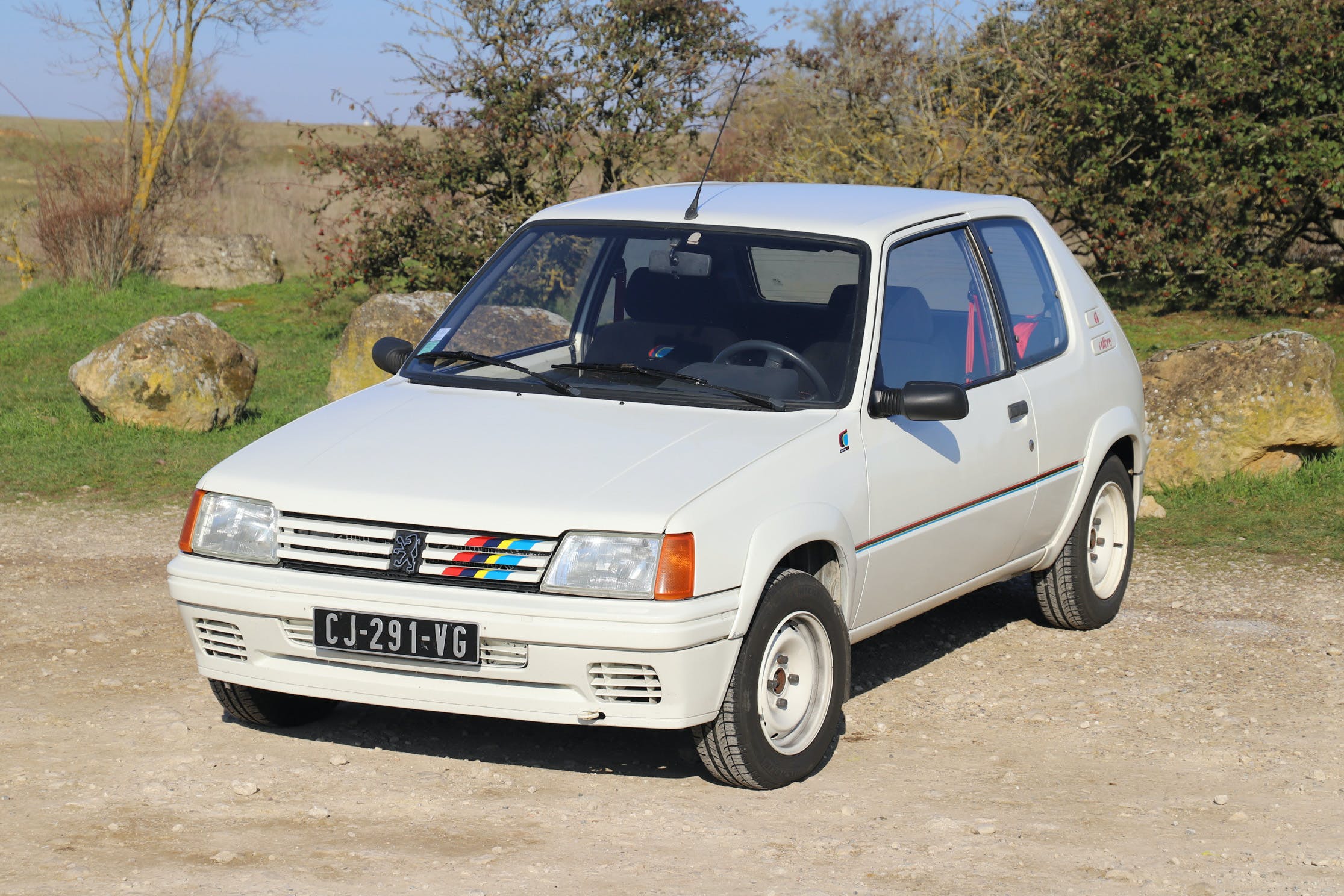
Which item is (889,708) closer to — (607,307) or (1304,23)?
(607,307)

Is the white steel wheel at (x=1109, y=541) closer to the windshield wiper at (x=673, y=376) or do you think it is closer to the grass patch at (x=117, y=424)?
the windshield wiper at (x=673, y=376)

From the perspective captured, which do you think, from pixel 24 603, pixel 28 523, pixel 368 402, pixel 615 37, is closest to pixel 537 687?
pixel 368 402

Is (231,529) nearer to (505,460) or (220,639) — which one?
(220,639)

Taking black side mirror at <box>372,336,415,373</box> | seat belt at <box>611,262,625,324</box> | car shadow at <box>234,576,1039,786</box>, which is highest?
seat belt at <box>611,262,625,324</box>

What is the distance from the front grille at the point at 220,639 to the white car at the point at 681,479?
17 millimetres

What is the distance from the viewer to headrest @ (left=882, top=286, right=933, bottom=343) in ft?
17.7

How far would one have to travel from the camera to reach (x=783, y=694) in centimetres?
479

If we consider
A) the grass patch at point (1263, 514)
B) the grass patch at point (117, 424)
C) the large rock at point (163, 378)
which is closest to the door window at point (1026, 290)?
the grass patch at point (1263, 514)

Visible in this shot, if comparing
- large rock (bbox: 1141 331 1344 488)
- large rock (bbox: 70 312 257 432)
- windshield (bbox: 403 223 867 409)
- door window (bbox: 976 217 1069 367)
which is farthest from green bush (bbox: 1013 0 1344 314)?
windshield (bbox: 403 223 867 409)

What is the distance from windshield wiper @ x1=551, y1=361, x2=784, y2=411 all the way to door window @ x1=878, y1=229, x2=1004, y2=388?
48 cm

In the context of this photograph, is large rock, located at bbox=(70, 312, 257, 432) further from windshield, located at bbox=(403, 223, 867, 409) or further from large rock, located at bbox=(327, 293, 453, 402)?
windshield, located at bbox=(403, 223, 867, 409)

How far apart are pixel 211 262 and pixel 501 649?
60.7ft

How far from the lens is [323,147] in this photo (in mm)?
17281

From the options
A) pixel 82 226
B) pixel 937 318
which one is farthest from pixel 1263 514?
pixel 82 226
